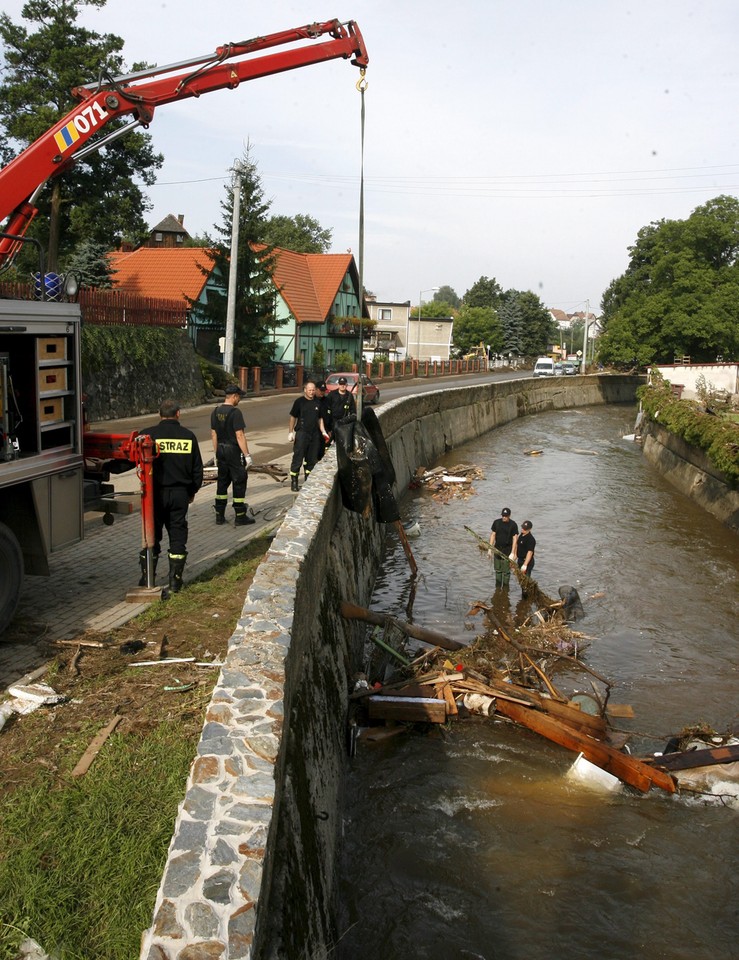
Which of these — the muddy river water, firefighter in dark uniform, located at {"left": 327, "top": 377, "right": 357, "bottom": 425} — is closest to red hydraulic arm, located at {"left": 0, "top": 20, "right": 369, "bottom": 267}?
firefighter in dark uniform, located at {"left": 327, "top": 377, "right": 357, "bottom": 425}

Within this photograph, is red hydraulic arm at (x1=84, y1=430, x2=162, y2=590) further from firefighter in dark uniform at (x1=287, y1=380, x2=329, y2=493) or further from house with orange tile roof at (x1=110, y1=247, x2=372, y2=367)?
house with orange tile roof at (x1=110, y1=247, x2=372, y2=367)

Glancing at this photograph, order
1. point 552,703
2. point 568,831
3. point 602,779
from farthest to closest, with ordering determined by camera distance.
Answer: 1. point 552,703
2. point 602,779
3. point 568,831

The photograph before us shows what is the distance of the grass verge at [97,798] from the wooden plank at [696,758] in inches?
170

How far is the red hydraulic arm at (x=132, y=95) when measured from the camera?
436 inches

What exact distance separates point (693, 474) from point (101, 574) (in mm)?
20153

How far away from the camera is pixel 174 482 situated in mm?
8938

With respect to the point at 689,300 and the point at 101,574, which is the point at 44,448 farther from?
the point at 689,300

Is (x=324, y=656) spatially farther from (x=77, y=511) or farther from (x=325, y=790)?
(x=77, y=511)

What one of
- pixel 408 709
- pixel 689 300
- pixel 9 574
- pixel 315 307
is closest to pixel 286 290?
pixel 315 307

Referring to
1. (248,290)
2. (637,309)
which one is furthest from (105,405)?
(637,309)

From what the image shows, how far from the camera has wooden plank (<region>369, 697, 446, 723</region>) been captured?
8.81m

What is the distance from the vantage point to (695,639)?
1301 cm

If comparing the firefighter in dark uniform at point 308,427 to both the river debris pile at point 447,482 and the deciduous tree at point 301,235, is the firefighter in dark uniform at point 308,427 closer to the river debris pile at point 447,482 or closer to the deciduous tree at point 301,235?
the river debris pile at point 447,482

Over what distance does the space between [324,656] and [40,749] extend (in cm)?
275
